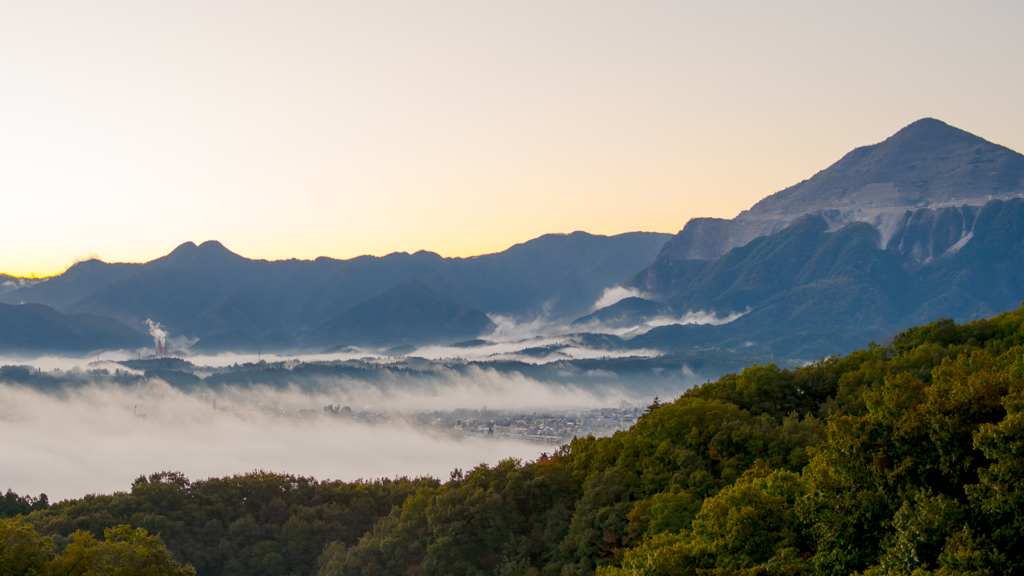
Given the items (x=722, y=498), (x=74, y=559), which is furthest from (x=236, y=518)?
(x=722, y=498)

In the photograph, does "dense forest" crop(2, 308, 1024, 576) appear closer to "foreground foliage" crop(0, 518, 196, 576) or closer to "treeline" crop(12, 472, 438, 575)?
"treeline" crop(12, 472, 438, 575)

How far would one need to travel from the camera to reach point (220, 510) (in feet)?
175

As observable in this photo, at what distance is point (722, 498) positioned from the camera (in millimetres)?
23812

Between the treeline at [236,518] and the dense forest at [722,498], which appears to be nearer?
the dense forest at [722,498]

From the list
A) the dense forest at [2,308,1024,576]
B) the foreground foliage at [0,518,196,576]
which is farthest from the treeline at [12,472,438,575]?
the foreground foliage at [0,518,196,576]

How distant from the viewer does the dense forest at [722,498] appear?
15.8 m

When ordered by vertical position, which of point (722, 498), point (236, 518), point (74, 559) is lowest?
point (236, 518)

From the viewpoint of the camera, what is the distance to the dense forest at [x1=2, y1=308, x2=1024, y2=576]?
15828mm

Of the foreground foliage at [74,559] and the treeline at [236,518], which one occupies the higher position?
the foreground foliage at [74,559]

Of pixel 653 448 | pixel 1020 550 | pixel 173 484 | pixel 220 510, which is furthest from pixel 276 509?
pixel 1020 550

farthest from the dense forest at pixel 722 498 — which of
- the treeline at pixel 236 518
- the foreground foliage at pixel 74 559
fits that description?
the foreground foliage at pixel 74 559

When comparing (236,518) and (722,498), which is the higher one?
(722,498)

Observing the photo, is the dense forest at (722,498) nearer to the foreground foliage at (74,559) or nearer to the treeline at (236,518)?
the treeline at (236,518)

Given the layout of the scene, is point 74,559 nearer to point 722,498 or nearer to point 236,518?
point 722,498
